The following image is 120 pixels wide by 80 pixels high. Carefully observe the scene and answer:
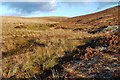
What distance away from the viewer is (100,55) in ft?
48.6

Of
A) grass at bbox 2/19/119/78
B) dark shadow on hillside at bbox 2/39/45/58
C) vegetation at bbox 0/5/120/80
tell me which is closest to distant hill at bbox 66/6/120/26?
dark shadow on hillside at bbox 2/39/45/58

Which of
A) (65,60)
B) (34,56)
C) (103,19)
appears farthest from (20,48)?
(103,19)

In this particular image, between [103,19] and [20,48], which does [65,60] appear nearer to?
[20,48]

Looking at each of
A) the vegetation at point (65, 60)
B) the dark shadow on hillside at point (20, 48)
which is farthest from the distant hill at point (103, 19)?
the vegetation at point (65, 60)

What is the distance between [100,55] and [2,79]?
224 inches

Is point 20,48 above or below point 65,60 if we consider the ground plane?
above

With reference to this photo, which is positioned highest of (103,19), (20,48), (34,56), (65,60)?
(103,19)

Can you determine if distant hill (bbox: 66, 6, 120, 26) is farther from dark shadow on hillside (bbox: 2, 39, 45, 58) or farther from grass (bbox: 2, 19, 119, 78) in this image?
grass (bbox: 2, 19, 119, 78)

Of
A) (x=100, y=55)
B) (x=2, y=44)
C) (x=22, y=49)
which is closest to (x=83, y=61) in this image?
(x=100, y=55)

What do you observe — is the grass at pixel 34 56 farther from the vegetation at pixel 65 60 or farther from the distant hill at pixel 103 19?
the distant hill at pixel 103 19

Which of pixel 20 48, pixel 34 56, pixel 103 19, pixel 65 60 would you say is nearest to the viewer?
pixel 65 60

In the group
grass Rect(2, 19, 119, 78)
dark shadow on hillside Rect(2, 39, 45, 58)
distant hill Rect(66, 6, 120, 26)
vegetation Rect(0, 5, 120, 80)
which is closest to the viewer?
vegetation Rect(0, 5, 120, 80)

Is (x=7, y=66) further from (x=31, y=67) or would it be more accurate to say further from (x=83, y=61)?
(x=83, y=61)

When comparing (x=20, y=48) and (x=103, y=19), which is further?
(x=103, y=19)
